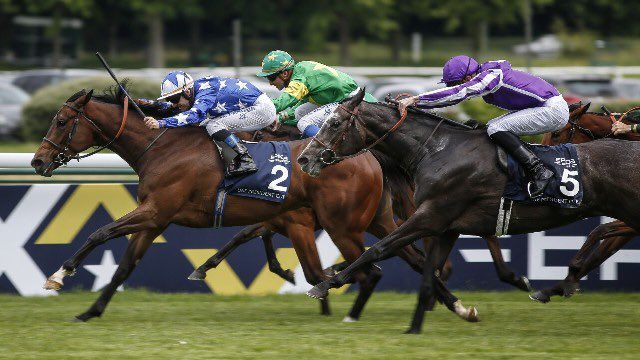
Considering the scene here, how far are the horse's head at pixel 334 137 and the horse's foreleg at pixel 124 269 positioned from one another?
1.46 m

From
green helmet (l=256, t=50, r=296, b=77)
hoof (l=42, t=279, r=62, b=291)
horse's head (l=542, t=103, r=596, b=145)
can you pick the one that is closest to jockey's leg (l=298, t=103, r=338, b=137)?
green helmet (l=256, t=50, r=296, b=77)

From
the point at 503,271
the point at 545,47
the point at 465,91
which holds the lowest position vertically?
the point at 545,47

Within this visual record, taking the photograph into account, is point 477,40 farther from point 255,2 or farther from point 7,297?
point 7,297

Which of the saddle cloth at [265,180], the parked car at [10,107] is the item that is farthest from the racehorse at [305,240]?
the parked car at [10,107]

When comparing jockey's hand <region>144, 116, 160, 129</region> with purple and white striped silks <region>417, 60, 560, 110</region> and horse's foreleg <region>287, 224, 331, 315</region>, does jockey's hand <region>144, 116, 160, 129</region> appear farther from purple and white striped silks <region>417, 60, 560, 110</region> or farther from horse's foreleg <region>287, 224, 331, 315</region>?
purple and white striped silks <region>417, 60, 560, 110</region>

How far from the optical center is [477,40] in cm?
3600

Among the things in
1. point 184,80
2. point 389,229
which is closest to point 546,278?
point 389,229

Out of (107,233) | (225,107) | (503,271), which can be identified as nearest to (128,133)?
(225,107)

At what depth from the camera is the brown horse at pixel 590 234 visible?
31.5ft

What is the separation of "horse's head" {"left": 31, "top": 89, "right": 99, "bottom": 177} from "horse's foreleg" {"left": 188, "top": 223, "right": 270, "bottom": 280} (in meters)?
1.69

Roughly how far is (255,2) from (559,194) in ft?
95.3

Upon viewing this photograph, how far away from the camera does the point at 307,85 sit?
9281 mm

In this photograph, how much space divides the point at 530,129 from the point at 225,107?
7.60 feet

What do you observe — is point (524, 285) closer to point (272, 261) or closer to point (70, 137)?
point (272, 261)
